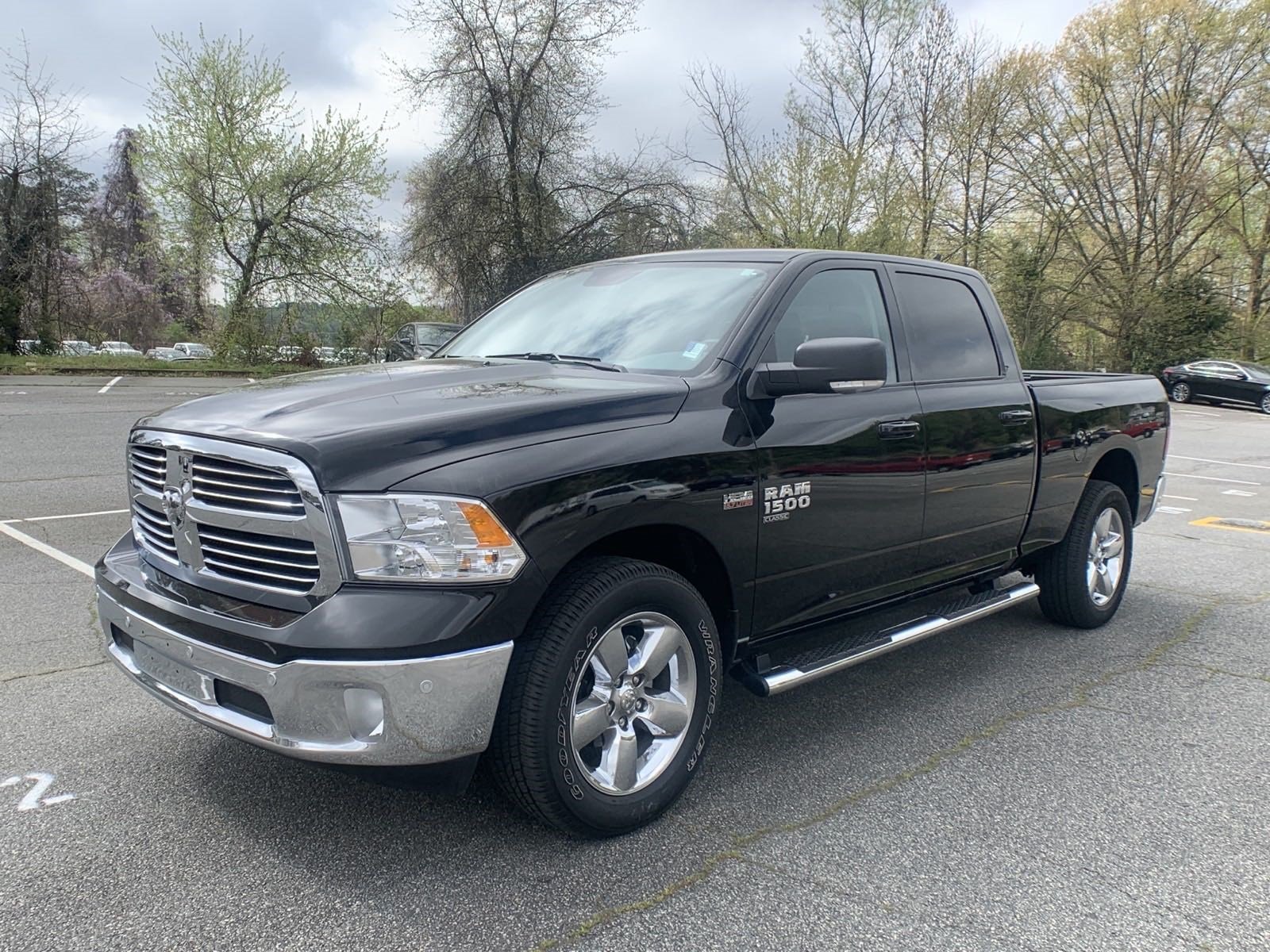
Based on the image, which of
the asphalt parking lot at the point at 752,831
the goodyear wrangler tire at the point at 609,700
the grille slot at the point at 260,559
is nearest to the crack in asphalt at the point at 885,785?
the asphalt parking lot at the point at 752,831

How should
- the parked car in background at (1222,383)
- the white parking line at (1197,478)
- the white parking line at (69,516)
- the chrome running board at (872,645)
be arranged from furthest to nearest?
the parked car in background at (1222,383) < the white parking line at (1197,478) < the white parking line at (69,516) < the chrome running board at (872,645)

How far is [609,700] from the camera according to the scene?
2.87m

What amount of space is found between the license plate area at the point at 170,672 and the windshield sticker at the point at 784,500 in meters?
1.80

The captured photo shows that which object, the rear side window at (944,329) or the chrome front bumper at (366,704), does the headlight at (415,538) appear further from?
the rear side window at (944,329)

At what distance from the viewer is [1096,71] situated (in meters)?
32.4

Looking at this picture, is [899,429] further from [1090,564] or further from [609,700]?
[1090,564]

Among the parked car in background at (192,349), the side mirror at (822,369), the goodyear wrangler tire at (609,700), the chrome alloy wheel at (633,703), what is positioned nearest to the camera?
the goodyear wrangler tire at (609,700)

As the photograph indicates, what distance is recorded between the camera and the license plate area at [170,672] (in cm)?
268

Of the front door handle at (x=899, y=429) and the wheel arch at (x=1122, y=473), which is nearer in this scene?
the front door handle at (x=899, y=429)

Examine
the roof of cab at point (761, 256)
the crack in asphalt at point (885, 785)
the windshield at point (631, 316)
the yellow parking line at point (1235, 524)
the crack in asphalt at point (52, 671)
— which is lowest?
the yellow parking line at point (1235, 524)

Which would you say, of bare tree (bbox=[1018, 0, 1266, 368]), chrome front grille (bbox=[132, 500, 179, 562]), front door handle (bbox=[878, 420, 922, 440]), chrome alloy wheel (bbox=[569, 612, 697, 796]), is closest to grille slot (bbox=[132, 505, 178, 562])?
chrome front grille (bbox=[132, 500, 179, 562])

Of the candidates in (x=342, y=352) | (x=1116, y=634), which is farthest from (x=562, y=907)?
(x=342, y=352)

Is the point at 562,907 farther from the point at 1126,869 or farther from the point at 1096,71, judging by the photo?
the point at 1096,71

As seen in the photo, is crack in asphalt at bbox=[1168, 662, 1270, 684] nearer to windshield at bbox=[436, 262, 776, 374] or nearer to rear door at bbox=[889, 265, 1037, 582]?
rear door at bbox=[889, 265, 1037, 582]
